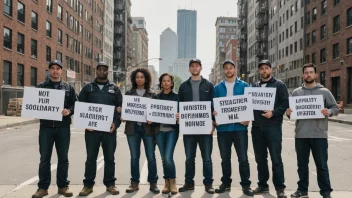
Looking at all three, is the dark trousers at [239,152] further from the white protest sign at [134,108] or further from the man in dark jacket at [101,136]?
the man in dark jacket at [101,136]

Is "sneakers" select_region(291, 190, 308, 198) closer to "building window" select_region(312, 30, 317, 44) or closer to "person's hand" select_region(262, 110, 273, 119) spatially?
"person's hand" select_region(262, 110, 273, 119)

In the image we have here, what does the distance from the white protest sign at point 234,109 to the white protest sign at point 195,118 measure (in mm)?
194

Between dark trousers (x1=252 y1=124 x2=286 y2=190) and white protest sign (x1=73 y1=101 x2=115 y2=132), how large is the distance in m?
2.64

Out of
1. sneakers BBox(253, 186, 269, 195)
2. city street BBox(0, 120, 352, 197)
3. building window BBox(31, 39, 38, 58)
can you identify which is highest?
building window BBox(31, 39, 38, 58)

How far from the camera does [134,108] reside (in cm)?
614

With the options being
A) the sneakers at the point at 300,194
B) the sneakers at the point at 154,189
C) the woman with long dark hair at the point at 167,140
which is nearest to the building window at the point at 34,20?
the woman with long dark hair at the point at 167,140

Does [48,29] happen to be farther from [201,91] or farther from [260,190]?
[260,190]

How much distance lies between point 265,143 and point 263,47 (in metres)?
66.2

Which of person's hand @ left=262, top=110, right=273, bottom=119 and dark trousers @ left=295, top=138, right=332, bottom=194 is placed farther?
person's hand @ left=262, top=110, right=273, bottom=119

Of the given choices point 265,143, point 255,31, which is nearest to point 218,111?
point 265,143

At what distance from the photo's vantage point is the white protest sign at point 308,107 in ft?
18.6

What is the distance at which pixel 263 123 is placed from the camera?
5973mm

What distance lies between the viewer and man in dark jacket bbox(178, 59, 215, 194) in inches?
239

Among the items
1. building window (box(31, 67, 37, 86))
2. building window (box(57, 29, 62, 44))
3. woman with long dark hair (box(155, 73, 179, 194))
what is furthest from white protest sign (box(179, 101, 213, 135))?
building window (box(57, 29, 62, 44))
